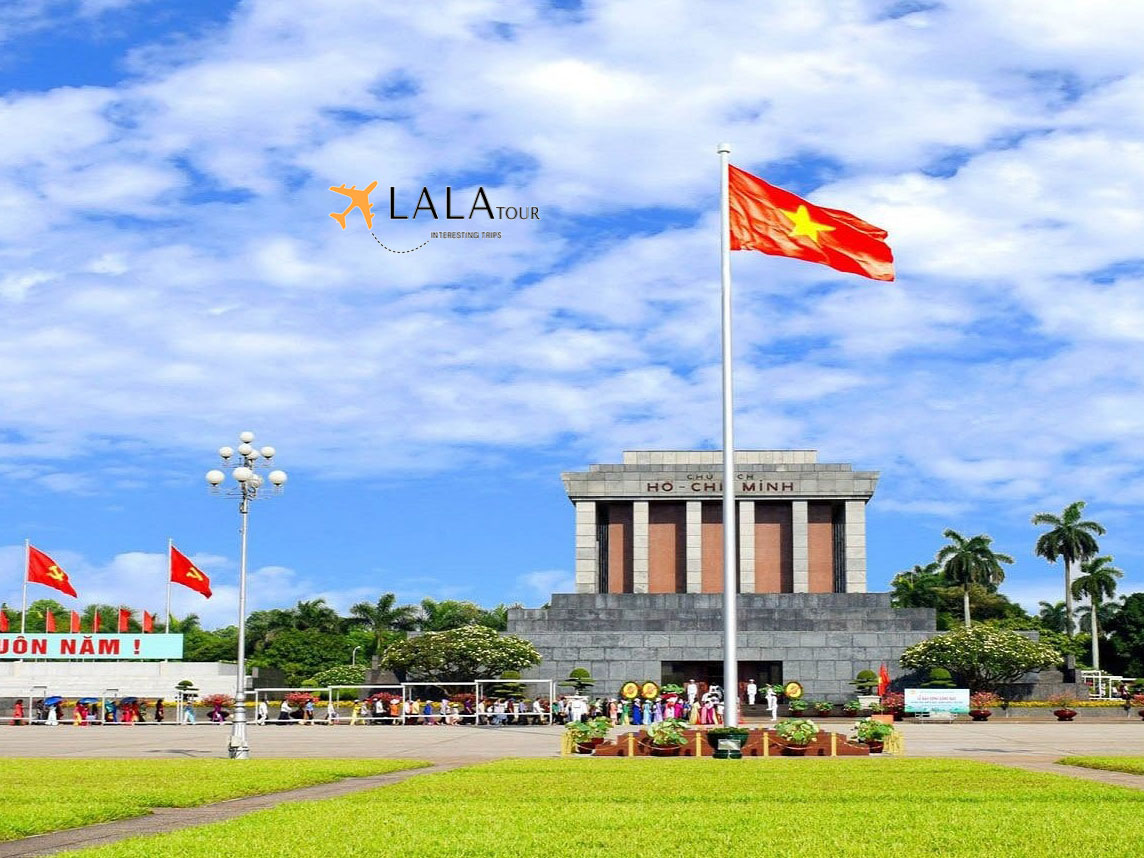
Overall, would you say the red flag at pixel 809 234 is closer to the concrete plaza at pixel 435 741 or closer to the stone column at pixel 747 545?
→ the concrete plaza at pixel 435 741

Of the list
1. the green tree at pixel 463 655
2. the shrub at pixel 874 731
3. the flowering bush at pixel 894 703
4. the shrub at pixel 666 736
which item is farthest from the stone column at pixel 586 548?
the shrub at pixel 666 736

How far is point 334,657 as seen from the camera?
4099 inches

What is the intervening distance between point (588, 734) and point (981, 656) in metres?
36.5

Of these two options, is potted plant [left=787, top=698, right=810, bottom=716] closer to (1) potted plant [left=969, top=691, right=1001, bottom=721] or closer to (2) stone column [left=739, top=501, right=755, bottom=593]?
(1) potted plant [left=969, top=691, right=1001, bottom=721]

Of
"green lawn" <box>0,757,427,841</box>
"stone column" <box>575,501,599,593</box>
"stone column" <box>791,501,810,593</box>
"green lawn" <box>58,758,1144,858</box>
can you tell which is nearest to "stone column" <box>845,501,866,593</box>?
"stone column" <box>791,501,810,593</box>

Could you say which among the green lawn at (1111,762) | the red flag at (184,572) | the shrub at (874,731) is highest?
the red flag at (184,572)

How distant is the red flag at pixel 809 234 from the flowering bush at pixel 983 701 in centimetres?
3461

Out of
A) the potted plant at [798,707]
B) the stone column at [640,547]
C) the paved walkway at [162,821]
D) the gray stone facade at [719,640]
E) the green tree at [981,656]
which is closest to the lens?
the paved walkway at [162,821]

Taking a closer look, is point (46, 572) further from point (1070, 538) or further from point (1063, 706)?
point (1070, 538)

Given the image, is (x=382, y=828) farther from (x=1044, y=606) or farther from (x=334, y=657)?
(x=1044, y=606)

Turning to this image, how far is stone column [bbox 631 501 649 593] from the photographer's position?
255ft

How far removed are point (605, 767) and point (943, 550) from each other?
3379 inches

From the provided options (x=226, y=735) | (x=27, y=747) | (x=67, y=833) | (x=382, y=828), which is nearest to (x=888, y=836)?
(x=382, y=828)

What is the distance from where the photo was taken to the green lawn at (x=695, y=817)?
12508 millimetres
